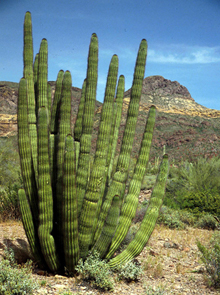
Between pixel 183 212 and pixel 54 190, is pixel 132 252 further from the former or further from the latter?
pixel 183 212

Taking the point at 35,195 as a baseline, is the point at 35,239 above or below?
below

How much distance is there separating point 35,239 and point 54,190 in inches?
35.8

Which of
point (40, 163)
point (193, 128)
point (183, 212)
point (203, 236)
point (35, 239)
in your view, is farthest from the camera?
point (193, 128)

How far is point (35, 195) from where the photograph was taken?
5262 millimetres

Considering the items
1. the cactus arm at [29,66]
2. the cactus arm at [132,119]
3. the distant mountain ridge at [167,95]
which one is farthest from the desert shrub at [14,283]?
the distant mountain ridge at [167,95]

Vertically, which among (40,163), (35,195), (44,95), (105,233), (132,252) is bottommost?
(132,252)

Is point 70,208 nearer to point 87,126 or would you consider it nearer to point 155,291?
point 87,126

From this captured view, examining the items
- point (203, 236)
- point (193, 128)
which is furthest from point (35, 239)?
point (193, 128)

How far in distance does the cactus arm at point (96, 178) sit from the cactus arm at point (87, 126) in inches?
5.0

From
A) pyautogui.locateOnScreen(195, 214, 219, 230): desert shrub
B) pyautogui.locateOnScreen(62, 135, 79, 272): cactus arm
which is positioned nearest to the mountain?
pyautogui.locateOnScreen(195, 214, 219, 230): desert shrub

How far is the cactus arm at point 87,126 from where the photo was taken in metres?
5.05

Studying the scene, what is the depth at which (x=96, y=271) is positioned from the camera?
478 cm

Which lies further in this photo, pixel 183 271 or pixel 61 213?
pixel 183 271

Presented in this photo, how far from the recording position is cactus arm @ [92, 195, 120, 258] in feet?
16.0
